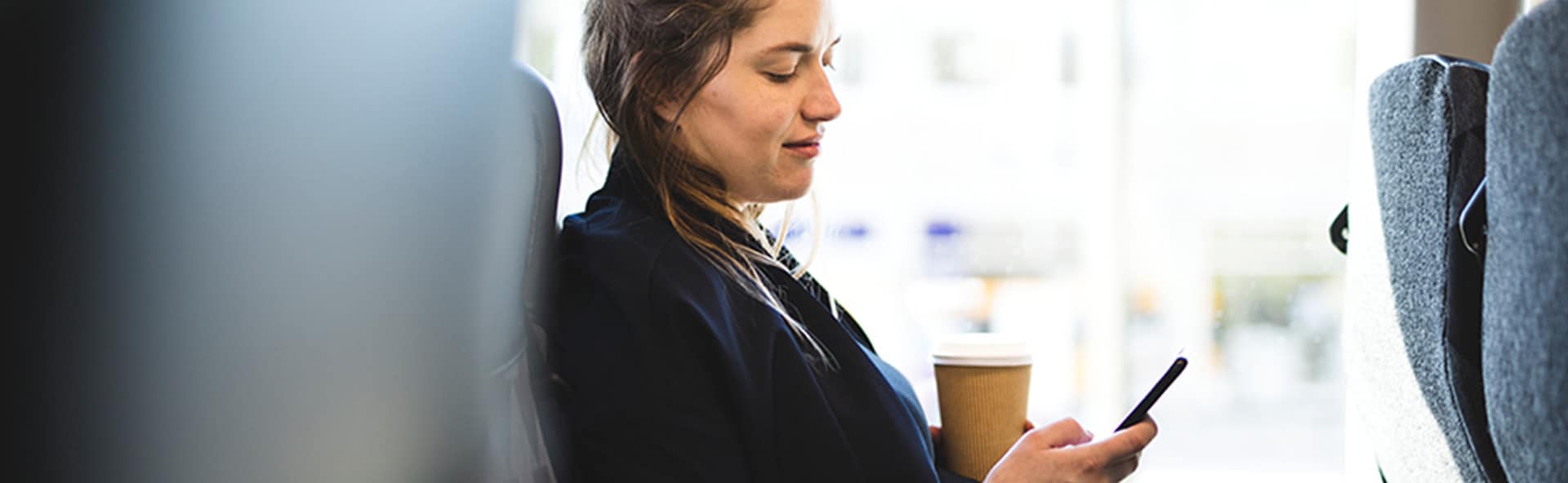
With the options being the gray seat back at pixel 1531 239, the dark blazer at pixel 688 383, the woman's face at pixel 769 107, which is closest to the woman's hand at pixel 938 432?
the dark blazer at pixel 688 383

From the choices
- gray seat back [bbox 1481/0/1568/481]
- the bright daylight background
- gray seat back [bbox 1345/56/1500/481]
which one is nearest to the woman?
gray seat back [bbox 1345/56/1500/481]

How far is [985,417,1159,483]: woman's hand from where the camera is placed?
32.5 inches

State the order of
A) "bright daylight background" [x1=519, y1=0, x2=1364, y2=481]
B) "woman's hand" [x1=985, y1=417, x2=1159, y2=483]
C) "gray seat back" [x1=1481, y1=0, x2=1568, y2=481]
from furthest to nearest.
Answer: "bright daylight background" [x1=519, y1=0, x2=1364, y2=481]
"woman's hand" [x1=985, y1=417, x2=1159, y2=483]
"gray seat back" [x1=1481, y1=0, x2=1568, y2=481]

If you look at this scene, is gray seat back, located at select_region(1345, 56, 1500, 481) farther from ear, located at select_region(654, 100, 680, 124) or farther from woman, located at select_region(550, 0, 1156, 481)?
ear, located at select_region(654, 100, 680, 124)

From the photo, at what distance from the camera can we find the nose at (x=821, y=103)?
0.90 meters

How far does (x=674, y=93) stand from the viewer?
0.87 m

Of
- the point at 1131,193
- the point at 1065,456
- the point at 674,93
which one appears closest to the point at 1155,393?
the point at 1065,456

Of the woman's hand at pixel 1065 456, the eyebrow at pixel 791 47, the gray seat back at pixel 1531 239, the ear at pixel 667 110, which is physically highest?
the eyebrow at pixel 791 47

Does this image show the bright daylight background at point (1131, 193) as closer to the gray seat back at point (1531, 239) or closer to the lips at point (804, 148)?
the lips at point (804, 148)

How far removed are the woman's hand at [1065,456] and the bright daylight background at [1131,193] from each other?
1536 millimetres

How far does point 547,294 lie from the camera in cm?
65

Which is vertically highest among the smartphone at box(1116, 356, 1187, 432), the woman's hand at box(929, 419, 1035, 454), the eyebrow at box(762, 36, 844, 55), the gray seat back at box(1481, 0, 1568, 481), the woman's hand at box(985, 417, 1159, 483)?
the eyebrow at box(762, 36, 844, 55)

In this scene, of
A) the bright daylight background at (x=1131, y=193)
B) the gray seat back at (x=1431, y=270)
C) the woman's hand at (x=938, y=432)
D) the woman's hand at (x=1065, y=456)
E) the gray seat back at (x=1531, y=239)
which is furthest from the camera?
the bright daylight background at (x=1131, y=193)

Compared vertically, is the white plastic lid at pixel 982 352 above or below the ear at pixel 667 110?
below
